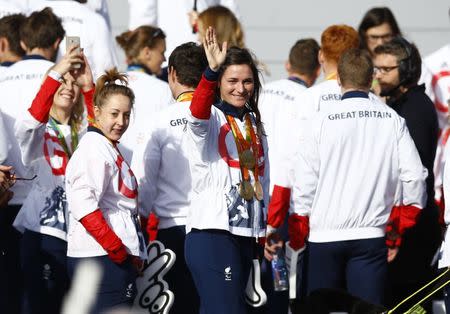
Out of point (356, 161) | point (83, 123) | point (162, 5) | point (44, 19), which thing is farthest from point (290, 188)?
point (162, 5)

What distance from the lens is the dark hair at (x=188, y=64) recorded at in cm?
748

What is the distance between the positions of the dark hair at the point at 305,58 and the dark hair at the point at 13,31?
195 cm

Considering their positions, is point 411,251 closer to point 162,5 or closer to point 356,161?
point 356,161

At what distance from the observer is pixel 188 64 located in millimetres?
7480

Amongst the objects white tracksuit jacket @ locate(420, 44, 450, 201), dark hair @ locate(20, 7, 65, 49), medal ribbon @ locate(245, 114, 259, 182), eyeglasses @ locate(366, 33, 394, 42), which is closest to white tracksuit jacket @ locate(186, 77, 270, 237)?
medal ribbon @ locate(245, 114, 259, 182)

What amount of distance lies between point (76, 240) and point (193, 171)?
0.80m

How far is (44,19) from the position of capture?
330 inches

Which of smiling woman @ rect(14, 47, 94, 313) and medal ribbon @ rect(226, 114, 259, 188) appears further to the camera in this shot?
smiling woman @ rect(14, 47, 94, 313)

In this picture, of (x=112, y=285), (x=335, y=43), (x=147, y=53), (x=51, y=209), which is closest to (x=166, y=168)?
(x=51, y=209)

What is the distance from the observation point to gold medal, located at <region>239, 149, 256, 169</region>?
6840 millimetres

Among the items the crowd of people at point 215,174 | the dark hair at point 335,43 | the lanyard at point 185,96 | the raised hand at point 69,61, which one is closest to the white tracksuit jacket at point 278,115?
the crowd of people at point 215,174

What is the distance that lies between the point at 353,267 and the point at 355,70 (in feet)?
3.78

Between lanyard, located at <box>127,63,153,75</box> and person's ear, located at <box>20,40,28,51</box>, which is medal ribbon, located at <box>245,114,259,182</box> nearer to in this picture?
Result: person's ear, located at <box>20,40,28,51</box>

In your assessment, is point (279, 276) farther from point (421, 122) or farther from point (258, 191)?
point (421, 122)
